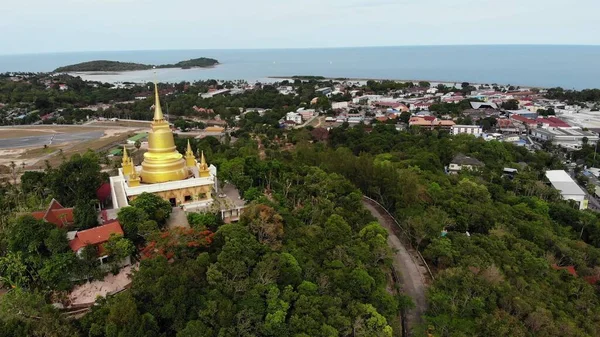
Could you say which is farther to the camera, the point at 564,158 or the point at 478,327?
the point at 564,158

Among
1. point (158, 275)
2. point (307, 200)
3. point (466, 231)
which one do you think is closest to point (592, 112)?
point (466, 231)

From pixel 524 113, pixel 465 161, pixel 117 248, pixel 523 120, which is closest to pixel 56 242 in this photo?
pixel 117 248

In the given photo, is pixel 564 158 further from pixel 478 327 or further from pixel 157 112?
pixel 157 112

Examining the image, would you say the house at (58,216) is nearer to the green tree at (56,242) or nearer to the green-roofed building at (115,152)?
the green tree at (56,242)

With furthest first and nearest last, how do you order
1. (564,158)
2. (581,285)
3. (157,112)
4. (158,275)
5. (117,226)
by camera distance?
1. (564,158)
2. (157,112)
3. (581,285)
4. (117,226)
5. (158,275)

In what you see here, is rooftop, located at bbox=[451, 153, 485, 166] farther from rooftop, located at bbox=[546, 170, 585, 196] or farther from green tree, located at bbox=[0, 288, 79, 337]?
green tree, located at bbox=[0, 288, 79, 337]

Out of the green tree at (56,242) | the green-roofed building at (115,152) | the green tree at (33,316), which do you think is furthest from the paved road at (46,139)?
the green tree at (33,316)

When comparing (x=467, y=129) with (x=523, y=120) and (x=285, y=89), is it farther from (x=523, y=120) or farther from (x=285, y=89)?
(x=285, y=89)
